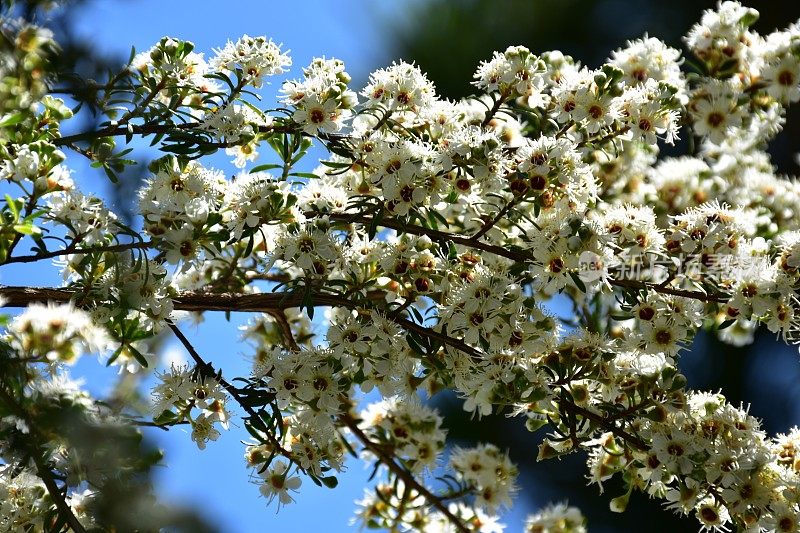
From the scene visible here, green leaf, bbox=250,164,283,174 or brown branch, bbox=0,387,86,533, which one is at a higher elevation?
green leaf, bbox=250,164,283,174

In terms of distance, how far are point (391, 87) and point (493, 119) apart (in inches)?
10.9

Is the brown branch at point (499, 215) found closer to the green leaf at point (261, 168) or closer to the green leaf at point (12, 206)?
the green leaf at point (261, 168)

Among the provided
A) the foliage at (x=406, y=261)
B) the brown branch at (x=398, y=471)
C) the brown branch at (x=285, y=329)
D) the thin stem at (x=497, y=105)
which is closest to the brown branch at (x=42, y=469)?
the foliage at (x=406, y=261)

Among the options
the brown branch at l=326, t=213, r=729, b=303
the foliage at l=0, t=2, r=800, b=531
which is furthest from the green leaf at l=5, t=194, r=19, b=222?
the brown branch at l=326, t=213, r=729, b=303

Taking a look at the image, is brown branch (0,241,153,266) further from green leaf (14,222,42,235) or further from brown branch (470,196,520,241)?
brown branch (470,196,520,241)

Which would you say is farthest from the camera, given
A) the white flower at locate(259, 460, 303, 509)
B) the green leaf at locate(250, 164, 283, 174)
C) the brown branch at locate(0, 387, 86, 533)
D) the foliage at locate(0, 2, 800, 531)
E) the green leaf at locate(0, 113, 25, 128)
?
the white flower at locate(259, 460, 303, 509)

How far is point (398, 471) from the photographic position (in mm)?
2012

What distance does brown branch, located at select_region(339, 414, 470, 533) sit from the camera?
199cm

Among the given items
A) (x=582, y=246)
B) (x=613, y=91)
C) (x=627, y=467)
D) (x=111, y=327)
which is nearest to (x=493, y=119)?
(x=613, y=91)

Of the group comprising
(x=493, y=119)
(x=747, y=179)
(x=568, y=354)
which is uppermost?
(x=747, y=179)

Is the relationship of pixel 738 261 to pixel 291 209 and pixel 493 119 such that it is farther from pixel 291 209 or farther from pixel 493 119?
pixel 291 209

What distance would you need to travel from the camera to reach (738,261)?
5.39 feet

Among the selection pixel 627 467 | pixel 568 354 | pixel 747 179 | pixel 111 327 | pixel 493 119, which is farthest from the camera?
pixel 747 179

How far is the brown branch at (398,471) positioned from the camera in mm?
1985
